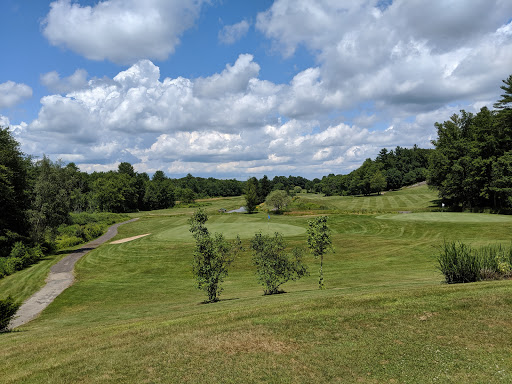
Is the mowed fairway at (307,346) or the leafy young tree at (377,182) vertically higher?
the leafy young tree at (377,182)

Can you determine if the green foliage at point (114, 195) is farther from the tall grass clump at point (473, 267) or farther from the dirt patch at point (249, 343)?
the tall grass clump at point (473, 267)

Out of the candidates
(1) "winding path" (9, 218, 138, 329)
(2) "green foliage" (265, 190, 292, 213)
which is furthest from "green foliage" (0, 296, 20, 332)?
(2) "green foliage" (265, 190, 292, 213)

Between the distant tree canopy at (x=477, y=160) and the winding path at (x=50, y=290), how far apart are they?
2718 inches

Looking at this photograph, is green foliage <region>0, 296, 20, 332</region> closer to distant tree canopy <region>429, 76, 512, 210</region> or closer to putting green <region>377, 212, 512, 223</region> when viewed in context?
putting green <region>377, 212, 512, 223</region>

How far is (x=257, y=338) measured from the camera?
9.71 meters

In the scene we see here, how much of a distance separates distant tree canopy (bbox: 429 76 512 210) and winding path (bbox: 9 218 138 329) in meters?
69.0

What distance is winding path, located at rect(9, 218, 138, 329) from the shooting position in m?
22.2

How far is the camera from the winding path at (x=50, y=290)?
72.7 ft

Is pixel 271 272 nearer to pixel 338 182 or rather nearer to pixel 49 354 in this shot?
pixel 49 354

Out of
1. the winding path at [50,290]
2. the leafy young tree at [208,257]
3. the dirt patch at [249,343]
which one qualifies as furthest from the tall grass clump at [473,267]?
the winding path at [50,290]

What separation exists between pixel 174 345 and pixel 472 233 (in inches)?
1722

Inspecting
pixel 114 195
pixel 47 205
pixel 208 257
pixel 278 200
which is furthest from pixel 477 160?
pixel 114 195

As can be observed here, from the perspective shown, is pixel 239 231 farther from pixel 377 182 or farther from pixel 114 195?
pixel 377 182

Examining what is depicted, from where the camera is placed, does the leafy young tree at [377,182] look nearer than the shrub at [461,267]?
No
